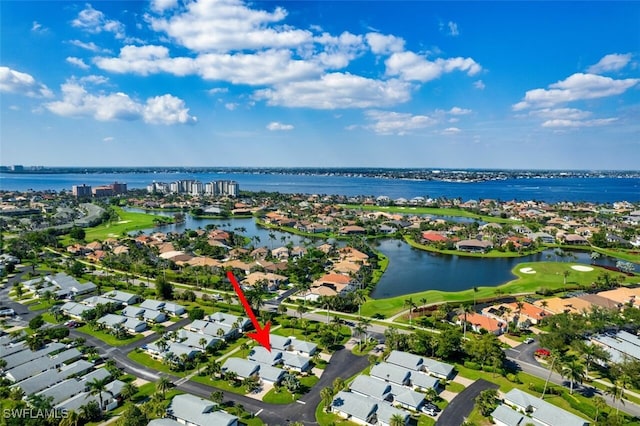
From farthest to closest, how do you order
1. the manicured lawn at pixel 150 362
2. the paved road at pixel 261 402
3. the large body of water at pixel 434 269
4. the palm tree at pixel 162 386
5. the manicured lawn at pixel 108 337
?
1. the large body of water at pixel 434 269
2. the manicured lawn at pixel 108 337
3. the manicured lawn at pixel 150 362
4. the palm tree at pixel 162 386
5. the paved road at pixel 261 402

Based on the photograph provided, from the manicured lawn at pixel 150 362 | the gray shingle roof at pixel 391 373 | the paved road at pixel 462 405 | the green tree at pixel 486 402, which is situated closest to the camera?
the paved road at pixel 462 405

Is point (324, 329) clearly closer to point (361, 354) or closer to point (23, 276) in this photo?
point (361, 354)

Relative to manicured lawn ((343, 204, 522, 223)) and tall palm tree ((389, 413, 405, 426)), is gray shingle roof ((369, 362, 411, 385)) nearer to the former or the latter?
tall palm tree ((389, 413, 405, 426))

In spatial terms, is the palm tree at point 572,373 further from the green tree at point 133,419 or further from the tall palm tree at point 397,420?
the green tree at point 133,419

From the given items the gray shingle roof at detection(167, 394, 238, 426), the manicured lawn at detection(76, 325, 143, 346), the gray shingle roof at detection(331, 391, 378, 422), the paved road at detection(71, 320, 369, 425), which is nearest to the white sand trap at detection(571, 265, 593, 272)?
the paved road at detection(71, 320, 369, 425)

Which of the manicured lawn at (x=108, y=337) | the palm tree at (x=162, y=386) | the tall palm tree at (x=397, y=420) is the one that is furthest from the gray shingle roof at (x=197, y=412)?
the manicured lawn at (x=108, y=337)

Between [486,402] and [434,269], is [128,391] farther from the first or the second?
[434,269]

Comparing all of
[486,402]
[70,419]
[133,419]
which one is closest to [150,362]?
[70,419]

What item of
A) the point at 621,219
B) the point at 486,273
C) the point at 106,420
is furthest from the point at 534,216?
the point at 106,420
